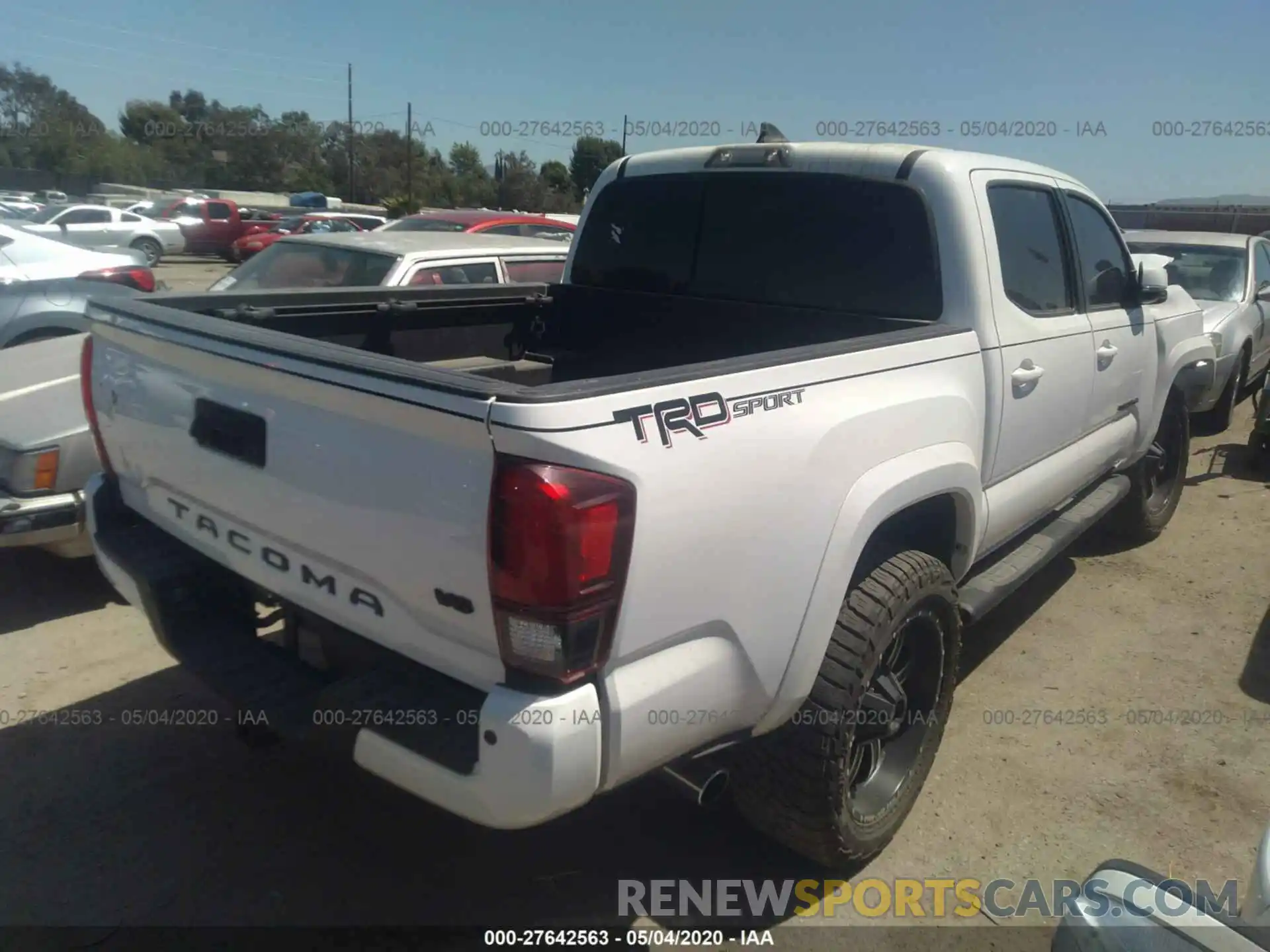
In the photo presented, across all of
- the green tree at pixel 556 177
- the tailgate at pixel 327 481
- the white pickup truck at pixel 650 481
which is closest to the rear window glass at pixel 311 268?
the white pickup truck at pixel 650 481

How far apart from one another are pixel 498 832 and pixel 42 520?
2507 millimetres

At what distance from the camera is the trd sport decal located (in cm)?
193

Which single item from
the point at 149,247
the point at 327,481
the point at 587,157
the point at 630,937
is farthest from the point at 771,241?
the point at 587,157

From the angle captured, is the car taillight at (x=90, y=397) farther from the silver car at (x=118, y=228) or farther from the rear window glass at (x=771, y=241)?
the silver car at (x=118, y=228)

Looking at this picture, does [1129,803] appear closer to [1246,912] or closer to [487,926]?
[1246,912]

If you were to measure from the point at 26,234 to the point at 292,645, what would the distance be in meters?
6.88

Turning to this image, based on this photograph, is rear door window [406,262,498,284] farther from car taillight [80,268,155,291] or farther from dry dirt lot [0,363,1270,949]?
car taillight [80,268,155,291]

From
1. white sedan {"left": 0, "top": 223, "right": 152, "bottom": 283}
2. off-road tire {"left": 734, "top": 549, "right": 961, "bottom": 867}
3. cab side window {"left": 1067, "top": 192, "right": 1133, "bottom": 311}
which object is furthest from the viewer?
white sedan {"left": 0, "top": 223, "right": 152, "bottom": 283}

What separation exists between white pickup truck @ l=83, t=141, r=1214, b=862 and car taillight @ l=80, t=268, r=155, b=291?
5179mm

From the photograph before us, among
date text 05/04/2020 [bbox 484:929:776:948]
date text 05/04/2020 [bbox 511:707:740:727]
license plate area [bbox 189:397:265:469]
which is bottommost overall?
date text 05/04/2020 [bbox 484:929:776:948]

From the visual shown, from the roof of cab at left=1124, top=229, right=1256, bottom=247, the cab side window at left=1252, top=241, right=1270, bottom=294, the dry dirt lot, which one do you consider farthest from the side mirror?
the cab side window at left=1252, top=241, right=1270, bottom=294

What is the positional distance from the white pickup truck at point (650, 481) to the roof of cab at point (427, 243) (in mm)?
2342

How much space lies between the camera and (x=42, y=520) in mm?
4051

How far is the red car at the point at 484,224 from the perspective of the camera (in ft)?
31.2
